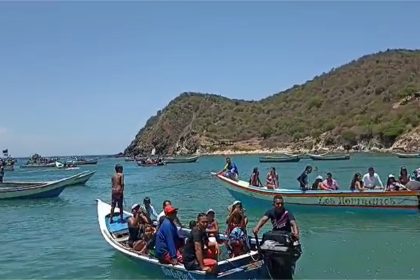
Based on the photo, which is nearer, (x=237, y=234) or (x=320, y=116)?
(x=237, y=234)

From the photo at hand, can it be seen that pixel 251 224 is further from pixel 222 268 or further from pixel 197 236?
pixel 197 236

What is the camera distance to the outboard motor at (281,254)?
10.1 meters

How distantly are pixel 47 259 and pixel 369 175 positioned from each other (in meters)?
13.5

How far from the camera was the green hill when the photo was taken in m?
115

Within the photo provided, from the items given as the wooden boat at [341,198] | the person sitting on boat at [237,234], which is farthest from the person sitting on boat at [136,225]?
the wooden boat at [341,198]

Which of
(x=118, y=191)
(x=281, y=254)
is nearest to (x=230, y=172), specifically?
(x=118, y=191)

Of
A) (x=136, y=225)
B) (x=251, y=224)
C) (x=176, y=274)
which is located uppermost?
(x=136, y=225)

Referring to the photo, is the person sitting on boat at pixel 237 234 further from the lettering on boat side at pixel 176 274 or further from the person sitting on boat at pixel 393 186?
the person sitting on boat at pixel 393 186

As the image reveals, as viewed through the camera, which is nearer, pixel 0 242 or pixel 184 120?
pixel 0 242

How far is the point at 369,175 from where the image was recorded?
885 inches

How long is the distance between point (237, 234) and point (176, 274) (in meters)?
1.77

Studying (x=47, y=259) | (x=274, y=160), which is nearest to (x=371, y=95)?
(x=274, y=160)

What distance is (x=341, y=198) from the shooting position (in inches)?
875

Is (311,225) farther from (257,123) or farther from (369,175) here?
(257,123)
